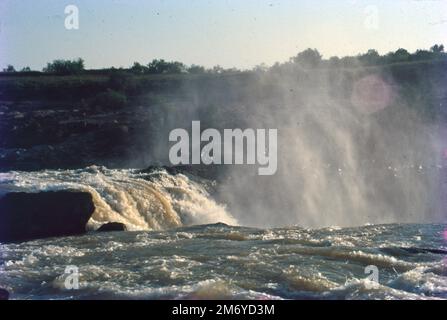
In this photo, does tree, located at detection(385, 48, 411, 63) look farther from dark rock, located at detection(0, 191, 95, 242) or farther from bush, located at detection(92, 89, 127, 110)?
dark rock, located at detection(0, 191, 95, 242)

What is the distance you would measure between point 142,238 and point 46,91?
103 feet

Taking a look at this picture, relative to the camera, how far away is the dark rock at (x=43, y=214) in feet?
52.3

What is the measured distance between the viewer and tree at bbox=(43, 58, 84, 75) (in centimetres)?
5462

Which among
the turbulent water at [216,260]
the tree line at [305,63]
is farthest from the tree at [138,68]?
the turbulent water at [216,260]

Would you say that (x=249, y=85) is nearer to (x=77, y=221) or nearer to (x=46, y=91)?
(x=46, y=91)

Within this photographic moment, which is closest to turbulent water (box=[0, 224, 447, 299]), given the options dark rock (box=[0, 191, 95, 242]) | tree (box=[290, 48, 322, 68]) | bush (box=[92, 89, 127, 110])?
dark rock (box=[0, 191, 95, 242])

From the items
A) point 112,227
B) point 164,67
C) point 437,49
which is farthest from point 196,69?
point 112,227

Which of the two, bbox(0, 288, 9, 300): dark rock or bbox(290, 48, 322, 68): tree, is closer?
bbox(0, 288, 9, 300): dark rock

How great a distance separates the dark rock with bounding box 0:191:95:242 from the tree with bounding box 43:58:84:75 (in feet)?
127

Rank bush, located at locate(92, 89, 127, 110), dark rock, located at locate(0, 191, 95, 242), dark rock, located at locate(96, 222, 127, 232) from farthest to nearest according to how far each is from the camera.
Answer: bush, located at locate(92, 89, 127, 110)
dark rock, located at locate(96, 222, 127, 232)
dark rock, located at locate(0, 191, 95, 242)

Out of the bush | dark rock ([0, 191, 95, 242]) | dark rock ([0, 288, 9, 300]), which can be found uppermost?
the bush

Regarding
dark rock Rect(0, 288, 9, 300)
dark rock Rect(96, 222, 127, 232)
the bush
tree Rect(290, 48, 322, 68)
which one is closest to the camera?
dark rock Rect(0, 288, 9, 300)

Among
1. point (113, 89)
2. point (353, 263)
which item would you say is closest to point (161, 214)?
point (353, 263)

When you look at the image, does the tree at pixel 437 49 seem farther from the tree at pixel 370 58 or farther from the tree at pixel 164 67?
the tree at pixel 164 67
